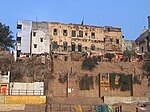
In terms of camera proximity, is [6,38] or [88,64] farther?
[6,38]

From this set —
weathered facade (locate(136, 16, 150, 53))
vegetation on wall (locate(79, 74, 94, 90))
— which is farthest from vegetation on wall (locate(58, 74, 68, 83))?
weathered facade (locate(136, 16, 150, 53))

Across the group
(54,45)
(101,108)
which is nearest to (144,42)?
(54,45)

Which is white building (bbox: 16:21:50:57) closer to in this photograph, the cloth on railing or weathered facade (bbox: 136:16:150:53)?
weathered facade (bbox: 136:16:150:53)

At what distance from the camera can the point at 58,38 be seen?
5356 cm

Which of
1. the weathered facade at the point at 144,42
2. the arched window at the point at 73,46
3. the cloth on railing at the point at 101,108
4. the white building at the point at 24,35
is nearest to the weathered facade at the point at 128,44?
the weathered facade at the point at 144,42

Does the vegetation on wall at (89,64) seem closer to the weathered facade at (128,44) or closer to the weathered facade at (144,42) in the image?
the weathered facade at (128,44)

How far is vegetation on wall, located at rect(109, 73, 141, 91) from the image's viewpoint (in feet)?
143

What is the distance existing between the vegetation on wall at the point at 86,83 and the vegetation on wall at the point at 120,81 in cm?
246

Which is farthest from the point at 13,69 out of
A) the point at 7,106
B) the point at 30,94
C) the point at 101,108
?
the point at 101,108

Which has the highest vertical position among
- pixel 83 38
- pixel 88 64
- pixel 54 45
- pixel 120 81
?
pixel 83 38

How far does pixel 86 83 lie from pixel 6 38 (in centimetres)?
1728

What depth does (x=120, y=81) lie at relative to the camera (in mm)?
43844

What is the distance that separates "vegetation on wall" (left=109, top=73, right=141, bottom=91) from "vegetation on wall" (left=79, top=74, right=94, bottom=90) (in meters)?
2.46

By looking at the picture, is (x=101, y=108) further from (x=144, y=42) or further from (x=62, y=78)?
(x=144, y=42)
